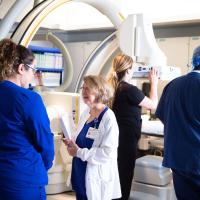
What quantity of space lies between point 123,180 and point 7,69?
1.38 metres

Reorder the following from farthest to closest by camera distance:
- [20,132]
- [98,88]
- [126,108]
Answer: [126,108] → [98,88] → [20,132]

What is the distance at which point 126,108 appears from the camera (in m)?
2.45

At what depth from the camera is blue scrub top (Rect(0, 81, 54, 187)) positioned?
4.98 ft

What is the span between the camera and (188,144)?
182cm

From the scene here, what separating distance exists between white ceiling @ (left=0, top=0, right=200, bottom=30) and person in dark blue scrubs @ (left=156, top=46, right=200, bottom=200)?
56.5 inches

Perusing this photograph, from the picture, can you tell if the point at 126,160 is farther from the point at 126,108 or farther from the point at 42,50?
the point at 42,50

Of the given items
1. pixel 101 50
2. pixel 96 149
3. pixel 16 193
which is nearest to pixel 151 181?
pixel 96 149

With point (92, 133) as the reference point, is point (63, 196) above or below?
below

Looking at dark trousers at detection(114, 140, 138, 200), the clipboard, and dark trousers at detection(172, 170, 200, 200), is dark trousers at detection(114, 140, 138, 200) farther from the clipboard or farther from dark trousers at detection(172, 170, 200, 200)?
dark trousers at detection(172, 170, 200, 200)

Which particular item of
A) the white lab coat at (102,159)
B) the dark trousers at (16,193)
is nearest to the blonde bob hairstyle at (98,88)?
the white lab coat at (102,159)

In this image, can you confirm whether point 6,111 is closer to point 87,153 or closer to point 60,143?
point 87,153

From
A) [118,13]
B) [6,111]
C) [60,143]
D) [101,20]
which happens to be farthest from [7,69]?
[101,20]

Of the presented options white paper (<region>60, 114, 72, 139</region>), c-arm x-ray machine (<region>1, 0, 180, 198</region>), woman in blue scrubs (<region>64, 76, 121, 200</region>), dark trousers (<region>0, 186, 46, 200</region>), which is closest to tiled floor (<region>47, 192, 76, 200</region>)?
c-arm x-ray machine (<region>1, 0, 180, 198</region>)

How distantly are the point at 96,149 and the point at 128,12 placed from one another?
1.57 metres
